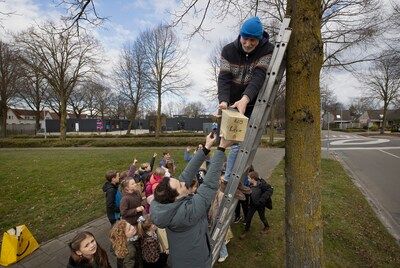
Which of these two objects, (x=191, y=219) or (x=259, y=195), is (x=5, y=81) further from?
(x=191, y=219)

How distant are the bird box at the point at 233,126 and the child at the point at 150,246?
9.48 feet

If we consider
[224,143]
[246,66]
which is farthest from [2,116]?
[224,143]

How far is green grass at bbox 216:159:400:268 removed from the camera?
5.39 m

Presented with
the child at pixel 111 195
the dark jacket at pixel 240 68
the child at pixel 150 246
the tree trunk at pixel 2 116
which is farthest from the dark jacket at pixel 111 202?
the tree trunk at pixel 2 116

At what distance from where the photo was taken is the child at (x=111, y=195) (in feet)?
20.6

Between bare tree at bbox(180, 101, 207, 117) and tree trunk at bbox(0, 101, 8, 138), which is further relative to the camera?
bare tree at bbox(180, 101, 207, 117)

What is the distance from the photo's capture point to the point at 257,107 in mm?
2744

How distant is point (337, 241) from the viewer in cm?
625

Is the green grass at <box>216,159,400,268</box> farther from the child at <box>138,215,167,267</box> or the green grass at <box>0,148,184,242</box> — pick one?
the green grass at <box>0,148,184,242</box>

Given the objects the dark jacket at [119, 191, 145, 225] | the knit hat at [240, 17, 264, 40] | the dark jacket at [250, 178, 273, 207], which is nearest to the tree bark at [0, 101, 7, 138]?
the dark jacket at [119, 191, 145, 225]

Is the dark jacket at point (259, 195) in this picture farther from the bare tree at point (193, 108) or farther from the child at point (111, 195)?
the bare tree at point (193, 108)

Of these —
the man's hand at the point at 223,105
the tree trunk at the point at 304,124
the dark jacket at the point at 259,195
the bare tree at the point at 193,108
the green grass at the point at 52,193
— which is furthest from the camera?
the bare tree at the point at 193,108

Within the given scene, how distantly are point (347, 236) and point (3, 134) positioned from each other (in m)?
47.1

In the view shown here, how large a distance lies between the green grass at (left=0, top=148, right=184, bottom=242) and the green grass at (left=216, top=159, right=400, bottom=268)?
4.27 m
